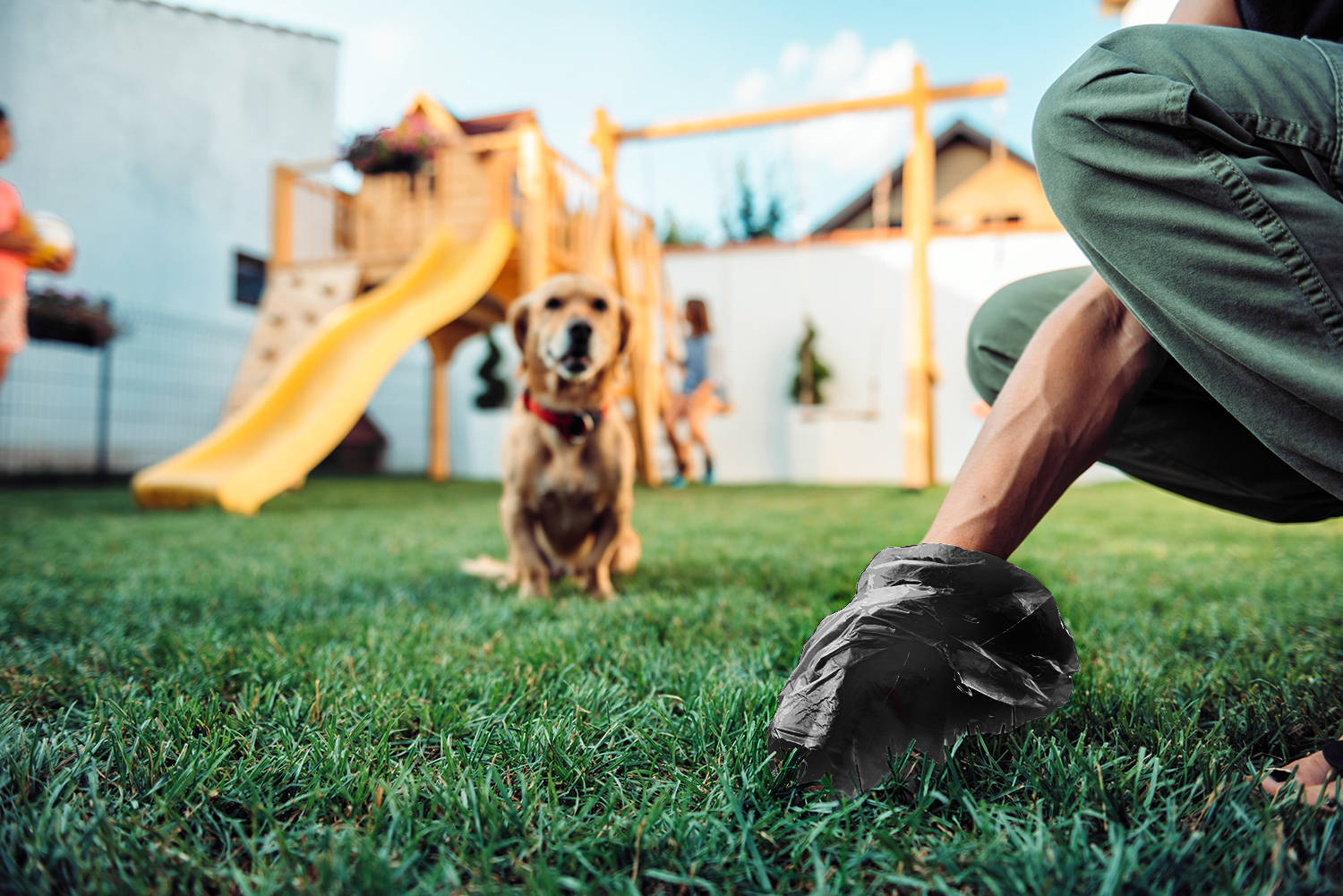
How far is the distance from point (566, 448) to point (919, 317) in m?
5.44

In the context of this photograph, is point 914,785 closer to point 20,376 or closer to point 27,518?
point 27,518

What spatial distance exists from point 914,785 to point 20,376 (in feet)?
30.8

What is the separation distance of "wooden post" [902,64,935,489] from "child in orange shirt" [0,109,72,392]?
6209 millimetres

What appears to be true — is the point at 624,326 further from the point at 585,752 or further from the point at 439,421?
the point at 439,421

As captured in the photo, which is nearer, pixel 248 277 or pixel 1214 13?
pixel 1214 13

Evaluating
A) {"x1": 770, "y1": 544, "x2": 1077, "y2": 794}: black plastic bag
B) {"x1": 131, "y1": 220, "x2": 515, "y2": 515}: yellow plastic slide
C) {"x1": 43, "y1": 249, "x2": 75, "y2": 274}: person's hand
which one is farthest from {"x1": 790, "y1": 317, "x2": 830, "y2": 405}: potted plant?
{"x1": 770, "y1": 544, "x2": 1077, "y2": 794}: black plastic bag

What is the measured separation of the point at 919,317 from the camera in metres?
6.84

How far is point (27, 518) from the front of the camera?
12.9ft

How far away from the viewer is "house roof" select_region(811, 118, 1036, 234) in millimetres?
15484

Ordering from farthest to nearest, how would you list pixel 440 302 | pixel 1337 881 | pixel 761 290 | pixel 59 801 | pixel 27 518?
pixel 761 290, pixel 440 302, pixel 27 518, pixel 59 801, pixel 1337 881

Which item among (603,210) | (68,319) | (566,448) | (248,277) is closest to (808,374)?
(603,210)

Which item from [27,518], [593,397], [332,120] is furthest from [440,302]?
[332,120]

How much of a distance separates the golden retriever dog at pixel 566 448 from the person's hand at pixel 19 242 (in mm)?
3281

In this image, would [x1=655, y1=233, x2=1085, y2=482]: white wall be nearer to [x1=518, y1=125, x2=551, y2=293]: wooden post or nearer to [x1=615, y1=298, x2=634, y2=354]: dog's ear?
[x1=518, y1=125, x2=551, y2=293]: wooden post
